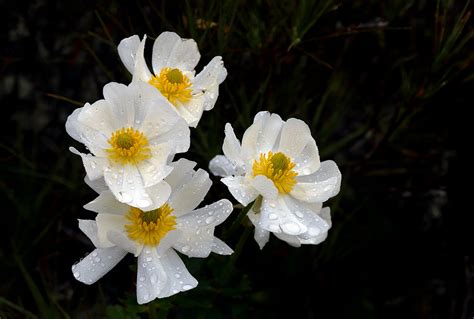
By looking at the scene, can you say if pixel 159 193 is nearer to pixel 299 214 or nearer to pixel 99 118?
pixel 99 118

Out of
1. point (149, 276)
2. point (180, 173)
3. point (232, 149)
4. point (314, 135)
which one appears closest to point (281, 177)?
point (232, 149)

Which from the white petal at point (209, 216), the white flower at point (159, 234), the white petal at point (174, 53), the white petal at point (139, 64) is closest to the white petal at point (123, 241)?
the white flower at point (159, 234)

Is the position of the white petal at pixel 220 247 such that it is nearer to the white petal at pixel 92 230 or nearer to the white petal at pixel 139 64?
the white petal at pixel 92 230

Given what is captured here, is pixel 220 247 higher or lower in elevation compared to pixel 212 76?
lower

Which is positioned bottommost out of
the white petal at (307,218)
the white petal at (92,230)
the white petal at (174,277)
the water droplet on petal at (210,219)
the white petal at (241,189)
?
the white petal at (174,277)

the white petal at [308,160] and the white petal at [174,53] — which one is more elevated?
the white petal at [174,53]

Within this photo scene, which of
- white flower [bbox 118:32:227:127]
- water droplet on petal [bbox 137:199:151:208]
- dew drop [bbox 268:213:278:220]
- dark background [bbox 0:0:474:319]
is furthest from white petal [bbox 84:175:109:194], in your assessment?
dark background [bbox 0:0:474:319]
